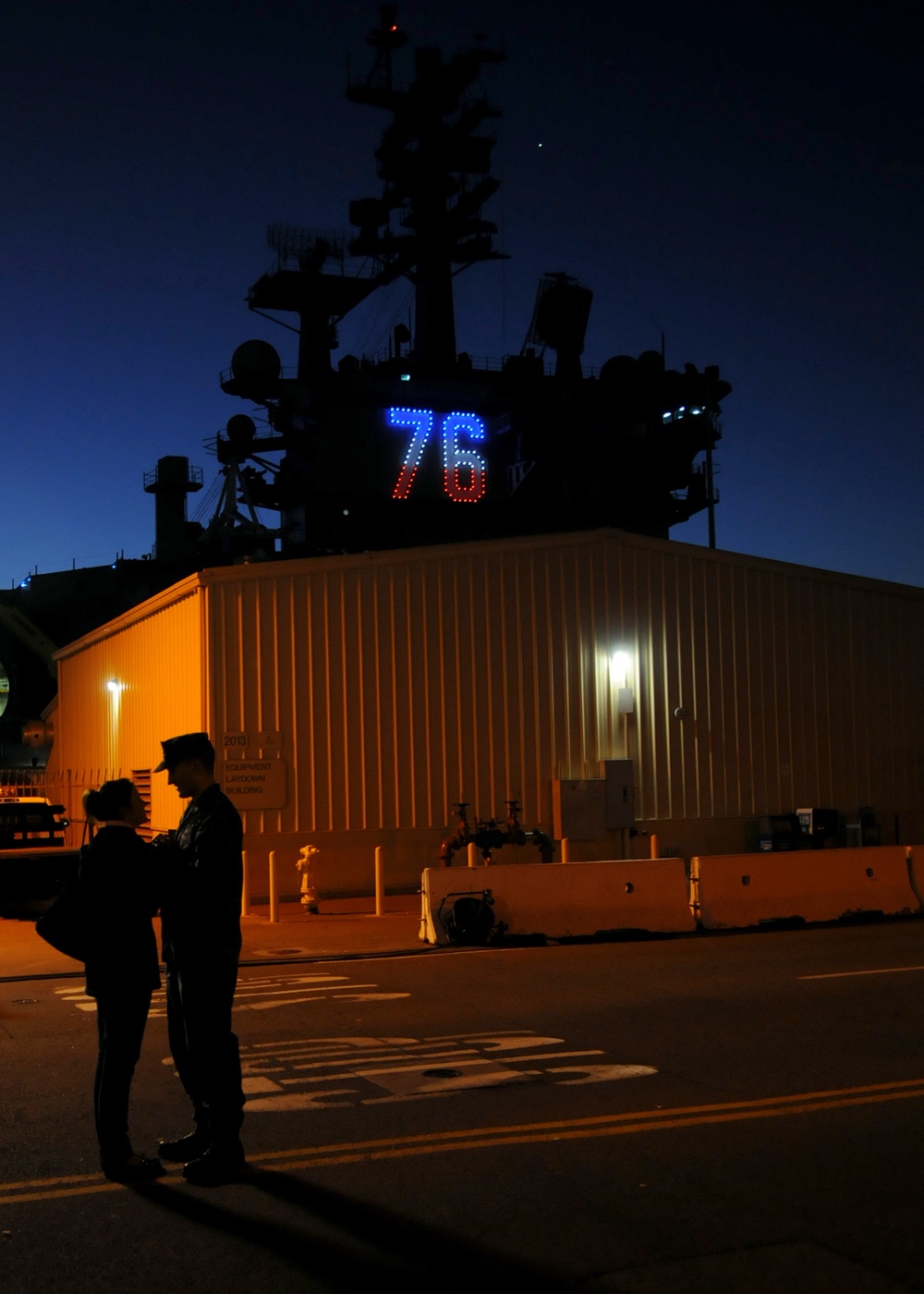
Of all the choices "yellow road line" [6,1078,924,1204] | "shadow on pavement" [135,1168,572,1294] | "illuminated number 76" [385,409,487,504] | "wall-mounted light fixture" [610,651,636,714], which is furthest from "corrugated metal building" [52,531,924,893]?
"shadow on pavement" [135,1168,572,1294]

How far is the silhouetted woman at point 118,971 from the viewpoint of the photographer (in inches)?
224

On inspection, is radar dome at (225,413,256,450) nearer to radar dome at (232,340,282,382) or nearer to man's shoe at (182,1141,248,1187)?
radar dome at (232,340,282,382)

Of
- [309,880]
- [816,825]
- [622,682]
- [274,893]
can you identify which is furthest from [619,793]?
[274,893]

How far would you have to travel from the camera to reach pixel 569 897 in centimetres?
1484

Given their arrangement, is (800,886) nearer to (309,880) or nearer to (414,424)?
(309,880)

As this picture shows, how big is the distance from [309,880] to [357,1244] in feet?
42.5

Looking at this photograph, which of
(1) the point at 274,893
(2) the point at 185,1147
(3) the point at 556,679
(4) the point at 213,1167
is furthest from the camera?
(3) the point at 556,679

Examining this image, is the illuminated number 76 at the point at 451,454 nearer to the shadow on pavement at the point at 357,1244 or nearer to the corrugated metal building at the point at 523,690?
the corrugated metal building at the point at 523,690

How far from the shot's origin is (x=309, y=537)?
45719 mm

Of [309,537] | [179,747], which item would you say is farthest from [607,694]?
[309,537]

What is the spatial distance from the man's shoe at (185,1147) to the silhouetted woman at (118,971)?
149mm

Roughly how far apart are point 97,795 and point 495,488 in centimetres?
4346

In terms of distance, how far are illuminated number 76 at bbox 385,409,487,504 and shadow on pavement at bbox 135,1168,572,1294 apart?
26.5 metres

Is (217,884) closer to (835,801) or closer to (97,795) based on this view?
(97,795)
